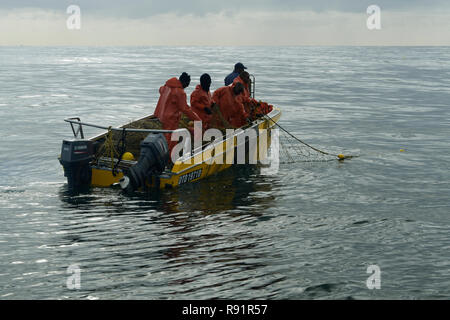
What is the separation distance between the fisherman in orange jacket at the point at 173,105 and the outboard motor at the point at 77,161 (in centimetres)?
168

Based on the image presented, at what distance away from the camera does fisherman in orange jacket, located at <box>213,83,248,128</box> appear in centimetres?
1230

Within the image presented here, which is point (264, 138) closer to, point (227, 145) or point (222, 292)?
point (227, 145)

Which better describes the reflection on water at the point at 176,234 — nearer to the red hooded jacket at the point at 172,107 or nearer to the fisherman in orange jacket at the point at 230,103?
the red hooded jacket at the point at 172,107

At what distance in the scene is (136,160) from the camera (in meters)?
11.0

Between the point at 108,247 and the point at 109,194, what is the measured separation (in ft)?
9.02

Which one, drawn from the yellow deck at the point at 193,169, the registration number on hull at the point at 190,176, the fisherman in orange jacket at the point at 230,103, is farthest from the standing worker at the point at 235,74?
the registration number on hull at the point at 190,176

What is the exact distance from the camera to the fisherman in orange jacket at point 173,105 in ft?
35.9

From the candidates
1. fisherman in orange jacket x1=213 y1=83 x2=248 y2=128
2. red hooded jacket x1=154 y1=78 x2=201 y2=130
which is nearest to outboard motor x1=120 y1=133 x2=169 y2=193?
red hooded jacket x1=154 y1=78 x2=201 y2=130

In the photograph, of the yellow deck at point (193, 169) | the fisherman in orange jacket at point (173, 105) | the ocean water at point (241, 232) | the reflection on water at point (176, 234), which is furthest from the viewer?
the fisherman in orange jacket at point (173, 105)

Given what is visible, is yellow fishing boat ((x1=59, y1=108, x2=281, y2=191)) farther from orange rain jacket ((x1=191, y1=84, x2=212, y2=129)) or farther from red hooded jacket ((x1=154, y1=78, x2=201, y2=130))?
orange rain jacket ((x1=191, y1=84, x2=212, y2=129))

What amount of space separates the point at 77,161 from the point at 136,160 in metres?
1.32

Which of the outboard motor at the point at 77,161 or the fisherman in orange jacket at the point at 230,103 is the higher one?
the fisherman in orange jacket at the point at 230,103

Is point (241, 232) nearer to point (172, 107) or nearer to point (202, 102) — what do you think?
point (172, 107)

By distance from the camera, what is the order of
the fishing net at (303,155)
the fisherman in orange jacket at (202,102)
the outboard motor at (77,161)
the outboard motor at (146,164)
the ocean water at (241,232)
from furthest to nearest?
the fishing net at (303,155)
the fisherman in orange jacket at (202,102)
the outboard motor at (77,161)
the outboard motor at (146,164)
the ocean water at (241,232)
